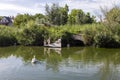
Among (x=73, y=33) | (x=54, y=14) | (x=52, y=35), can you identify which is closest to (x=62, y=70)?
(x=52, y=35)

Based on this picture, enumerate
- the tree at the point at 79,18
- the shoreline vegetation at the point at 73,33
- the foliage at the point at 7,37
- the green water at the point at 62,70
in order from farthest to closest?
the tree at the point at 79,18
the foliage at the point at 7,37
the shoreline vegetation at the point at 73,33
the green water at the point at 62,70

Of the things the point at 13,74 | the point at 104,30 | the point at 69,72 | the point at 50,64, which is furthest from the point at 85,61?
the point at 104,30

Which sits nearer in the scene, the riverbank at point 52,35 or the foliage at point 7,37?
the riverbank at point 52,35

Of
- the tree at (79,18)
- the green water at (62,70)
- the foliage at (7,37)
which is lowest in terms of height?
the green water at (62,70)

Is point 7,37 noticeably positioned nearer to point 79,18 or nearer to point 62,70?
point 62,70

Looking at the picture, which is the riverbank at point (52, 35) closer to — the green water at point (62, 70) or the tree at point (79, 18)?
the green water at point (62, 70)

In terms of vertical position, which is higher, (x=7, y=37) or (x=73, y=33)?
(x=73, y=33)

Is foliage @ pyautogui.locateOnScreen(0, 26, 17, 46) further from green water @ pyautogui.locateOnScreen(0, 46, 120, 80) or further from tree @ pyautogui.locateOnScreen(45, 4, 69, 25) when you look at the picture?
tree @ pyautogui.locateOnScreen(45, 4, 69, 25)

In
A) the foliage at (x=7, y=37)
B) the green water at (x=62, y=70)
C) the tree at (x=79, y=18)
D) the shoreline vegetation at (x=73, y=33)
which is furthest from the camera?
the tree at (x=79, y=18)

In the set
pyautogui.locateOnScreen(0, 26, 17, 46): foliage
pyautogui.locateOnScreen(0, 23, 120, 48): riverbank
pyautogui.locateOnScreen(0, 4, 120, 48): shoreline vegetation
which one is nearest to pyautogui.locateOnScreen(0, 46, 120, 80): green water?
pyautogui.locateOnScreen(0, 4, 120, 48): shoreline vegetation

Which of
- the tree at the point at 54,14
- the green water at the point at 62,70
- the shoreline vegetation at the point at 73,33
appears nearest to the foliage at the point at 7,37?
the shoreline vegetation at the point at 73,33

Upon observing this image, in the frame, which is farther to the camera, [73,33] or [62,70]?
[73,33]

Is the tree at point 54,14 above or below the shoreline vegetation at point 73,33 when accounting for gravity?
above

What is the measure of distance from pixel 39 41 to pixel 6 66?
51.7 ft
